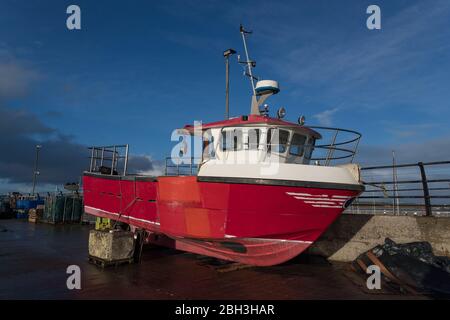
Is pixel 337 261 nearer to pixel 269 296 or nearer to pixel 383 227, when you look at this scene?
pixel 383 227

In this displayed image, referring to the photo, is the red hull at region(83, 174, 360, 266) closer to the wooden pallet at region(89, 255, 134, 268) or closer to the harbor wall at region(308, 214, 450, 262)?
the wooden pallet at region(89, 255, 134, 268)

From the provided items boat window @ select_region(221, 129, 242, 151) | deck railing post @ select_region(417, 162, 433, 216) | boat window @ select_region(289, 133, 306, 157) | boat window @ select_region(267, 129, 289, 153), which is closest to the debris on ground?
deck railing post @ select_region(417, 162, 433, 216)

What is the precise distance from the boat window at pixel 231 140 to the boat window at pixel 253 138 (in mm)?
220

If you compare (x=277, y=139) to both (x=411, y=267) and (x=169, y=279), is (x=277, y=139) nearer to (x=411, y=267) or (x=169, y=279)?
(x=411, y=267)

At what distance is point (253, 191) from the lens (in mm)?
6402

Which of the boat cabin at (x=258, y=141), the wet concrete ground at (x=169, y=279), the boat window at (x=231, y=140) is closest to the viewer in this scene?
the wet concrete ground at (x=169, y=279)

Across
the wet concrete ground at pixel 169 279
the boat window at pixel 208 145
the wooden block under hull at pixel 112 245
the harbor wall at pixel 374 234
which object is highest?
the boat window at pixel 208 145

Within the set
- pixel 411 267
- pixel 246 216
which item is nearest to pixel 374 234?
pixel 411 267

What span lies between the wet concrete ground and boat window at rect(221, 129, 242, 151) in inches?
107

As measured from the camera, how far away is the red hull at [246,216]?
6.38 metres

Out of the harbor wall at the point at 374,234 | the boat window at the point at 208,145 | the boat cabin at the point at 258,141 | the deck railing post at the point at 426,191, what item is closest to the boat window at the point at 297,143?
the boat cabin at the point at 258,141

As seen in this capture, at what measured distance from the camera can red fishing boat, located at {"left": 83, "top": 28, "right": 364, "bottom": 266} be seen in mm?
6375

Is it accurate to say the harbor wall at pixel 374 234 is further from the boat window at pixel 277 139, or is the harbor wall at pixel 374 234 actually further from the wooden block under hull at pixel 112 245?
the wooden block under hull at pixel 112 245

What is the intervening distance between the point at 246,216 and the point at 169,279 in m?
1.94
